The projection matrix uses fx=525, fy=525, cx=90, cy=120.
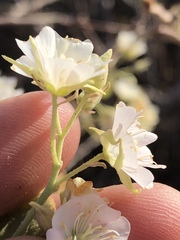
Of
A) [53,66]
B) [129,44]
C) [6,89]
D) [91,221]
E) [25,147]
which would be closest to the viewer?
[53,66]

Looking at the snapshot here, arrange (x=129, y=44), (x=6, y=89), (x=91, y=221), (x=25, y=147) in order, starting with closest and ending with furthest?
(x=91, y=221)
(x=25, y=147)
(x=6, y=89)
(x=129, y=44)

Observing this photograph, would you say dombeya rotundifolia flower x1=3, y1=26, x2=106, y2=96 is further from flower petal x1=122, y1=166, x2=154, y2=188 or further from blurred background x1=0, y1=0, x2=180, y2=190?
blurred background x1=0, y1=0, x2=180, y2=190

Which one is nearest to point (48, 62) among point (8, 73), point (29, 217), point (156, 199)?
point (29, 217)

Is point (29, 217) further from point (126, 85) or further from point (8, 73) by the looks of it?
point (8, 73)

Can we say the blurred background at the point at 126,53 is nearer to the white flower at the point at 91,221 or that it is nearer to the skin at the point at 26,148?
the skin at the point at 26,148

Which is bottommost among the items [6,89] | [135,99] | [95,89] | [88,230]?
[135,99]

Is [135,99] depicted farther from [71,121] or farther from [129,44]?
[71,121]

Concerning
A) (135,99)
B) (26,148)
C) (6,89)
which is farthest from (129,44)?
(26,148)
